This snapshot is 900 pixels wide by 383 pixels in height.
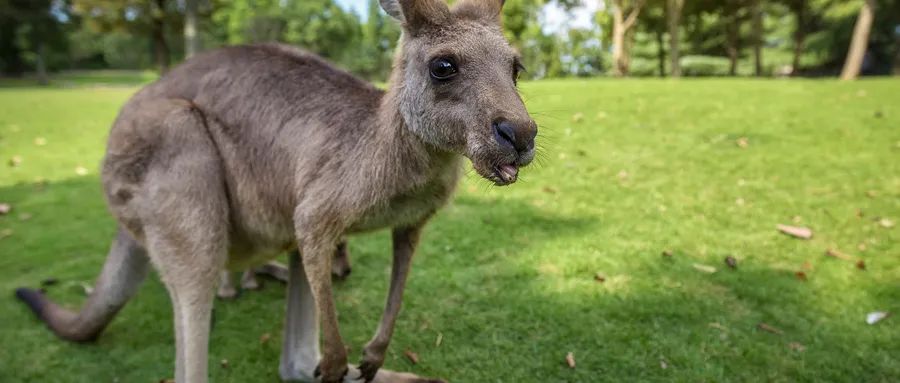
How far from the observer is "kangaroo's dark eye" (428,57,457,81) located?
6.15 ft

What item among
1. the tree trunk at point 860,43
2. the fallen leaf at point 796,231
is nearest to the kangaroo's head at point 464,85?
the fallen leaf at point 796,231

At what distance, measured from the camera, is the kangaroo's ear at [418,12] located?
198 centimetres

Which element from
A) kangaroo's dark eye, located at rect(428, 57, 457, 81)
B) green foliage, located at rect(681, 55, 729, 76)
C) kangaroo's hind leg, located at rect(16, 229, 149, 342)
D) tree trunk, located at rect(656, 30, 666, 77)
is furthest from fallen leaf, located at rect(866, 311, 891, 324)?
green foliage, located at rect(681, 55, 729, 76)

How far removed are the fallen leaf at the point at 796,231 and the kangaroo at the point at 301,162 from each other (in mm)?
2975

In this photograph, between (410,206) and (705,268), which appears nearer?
(410,206)

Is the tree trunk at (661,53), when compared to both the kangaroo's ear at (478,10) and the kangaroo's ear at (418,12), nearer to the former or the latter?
the kangaroo's ear at (478,10)

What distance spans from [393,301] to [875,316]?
8.05 ft

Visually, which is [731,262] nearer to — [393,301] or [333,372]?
[393,301]

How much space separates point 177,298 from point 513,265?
201cm

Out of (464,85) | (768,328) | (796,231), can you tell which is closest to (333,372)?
(464,85)

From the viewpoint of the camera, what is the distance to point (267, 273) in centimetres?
383

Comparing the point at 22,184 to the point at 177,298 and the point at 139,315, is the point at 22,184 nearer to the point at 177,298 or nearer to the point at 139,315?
the point at 139,315

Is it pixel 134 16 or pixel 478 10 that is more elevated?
pixel 478 10

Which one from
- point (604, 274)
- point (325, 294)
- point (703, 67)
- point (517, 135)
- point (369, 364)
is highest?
point (517, 135)
